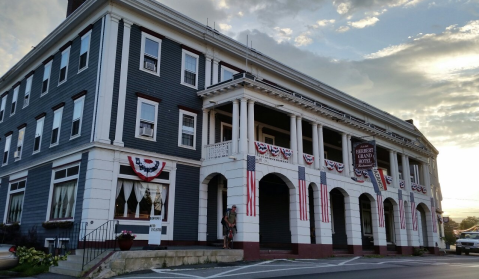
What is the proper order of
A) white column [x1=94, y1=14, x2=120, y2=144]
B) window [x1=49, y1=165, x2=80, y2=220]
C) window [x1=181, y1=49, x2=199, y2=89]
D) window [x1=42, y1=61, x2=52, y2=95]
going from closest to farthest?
white column [x1=94, y1=14, x2=120, y2=144]
window [x1=49, y1=165, x2=80, y2=220]
window [x1=181, y1=49, x2=199, y2=89]
window [x1=42, y1=61, x2=52, y2=95]

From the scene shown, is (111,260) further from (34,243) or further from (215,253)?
(34,243)

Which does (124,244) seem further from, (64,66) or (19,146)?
(19,146)

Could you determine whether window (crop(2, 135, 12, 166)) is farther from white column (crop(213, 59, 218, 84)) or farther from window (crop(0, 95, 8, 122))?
white column (crop(213, 59, 218, 84))

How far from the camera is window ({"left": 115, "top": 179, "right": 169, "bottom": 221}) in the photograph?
18297mm

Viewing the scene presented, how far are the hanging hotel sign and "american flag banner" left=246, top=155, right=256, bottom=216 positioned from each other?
893 centimetres

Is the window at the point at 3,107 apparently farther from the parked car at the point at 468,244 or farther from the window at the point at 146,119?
the parked car at the point at 468,244

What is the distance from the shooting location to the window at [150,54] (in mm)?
20297

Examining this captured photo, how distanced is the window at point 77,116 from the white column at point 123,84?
2111 millimetres

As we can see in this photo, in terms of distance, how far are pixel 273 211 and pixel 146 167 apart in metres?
10.3

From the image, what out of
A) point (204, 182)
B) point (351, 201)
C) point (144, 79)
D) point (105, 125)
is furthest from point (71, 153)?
point (351, 201)

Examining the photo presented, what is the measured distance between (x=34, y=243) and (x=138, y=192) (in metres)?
5.65

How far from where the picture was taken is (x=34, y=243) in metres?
19.6

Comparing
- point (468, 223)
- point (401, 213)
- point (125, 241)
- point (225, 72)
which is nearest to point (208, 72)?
point (225, 72)

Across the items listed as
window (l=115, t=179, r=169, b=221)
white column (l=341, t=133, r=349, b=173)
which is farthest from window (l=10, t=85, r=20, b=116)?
white column (l=341, t=133, r=349, b=173)
